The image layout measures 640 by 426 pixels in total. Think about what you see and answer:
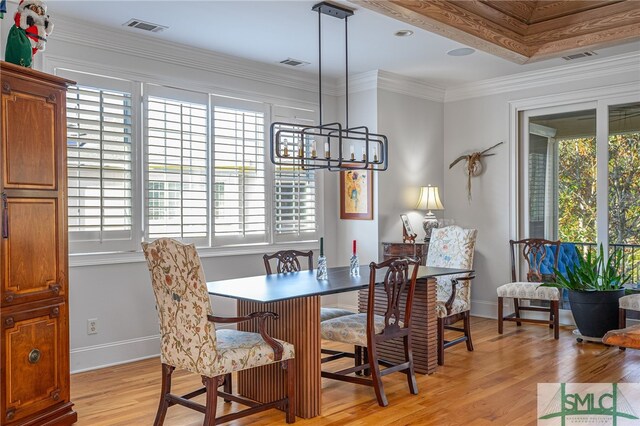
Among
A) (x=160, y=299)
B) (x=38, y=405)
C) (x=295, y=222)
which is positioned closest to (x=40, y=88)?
(x=160, y=299)

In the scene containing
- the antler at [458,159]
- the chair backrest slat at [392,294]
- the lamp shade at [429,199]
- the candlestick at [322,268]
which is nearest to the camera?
the chair backrest slat at [392,294]

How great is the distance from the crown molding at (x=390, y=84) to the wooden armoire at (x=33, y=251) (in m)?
3.52

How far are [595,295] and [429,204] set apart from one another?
6.43 feet

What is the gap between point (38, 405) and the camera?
122 inches

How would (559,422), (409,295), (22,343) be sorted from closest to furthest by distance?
1. (22,343)
2. (559,422)
3. (409,295)

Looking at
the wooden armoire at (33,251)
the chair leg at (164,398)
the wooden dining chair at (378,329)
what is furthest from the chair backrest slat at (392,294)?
the wooden armoire at (33,251)

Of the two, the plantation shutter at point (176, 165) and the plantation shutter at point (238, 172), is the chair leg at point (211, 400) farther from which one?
the plantation shutter at point (238, 172)

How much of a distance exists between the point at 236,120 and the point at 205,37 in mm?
915

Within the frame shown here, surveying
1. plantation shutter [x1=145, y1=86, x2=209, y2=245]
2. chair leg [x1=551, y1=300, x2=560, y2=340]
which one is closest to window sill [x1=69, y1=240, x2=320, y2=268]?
plantation shutter [x1=145, y1=86, x2=209, y2=245]

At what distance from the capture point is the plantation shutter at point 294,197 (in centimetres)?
584

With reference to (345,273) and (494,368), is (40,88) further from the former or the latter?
(494,368)

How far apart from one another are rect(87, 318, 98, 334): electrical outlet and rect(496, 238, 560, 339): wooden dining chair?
3710mm

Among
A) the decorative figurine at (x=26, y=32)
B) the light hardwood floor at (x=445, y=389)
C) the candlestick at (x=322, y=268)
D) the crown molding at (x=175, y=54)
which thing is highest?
the crown molding at (x=175, y=54)

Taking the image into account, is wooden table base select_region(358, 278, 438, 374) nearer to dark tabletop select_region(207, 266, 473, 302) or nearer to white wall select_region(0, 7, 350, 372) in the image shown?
dark tabletop select_region(207, 266, 473, 302)
